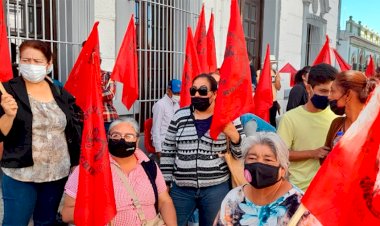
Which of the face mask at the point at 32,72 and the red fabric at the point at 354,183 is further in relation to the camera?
the face mask at the point at 32,72

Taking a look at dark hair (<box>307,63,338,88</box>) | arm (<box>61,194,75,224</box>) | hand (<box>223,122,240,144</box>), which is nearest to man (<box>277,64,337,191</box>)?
dark hair (<box>307,63,338,88</box>)

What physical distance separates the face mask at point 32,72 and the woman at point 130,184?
57 cm

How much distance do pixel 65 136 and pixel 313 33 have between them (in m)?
11.5

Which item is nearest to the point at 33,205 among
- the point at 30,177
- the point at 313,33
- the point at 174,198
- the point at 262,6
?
the point at 30,177

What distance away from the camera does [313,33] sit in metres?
13.0

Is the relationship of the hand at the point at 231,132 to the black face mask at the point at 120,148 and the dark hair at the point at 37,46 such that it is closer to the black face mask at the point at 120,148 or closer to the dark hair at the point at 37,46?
the black face mask at the point at 120,148

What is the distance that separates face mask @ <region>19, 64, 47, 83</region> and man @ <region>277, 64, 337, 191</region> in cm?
161

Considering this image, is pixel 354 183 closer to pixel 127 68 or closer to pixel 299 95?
pixel 127 68

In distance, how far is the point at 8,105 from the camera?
246 centimetres

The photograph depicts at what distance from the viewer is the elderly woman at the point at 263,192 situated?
6.86 ft

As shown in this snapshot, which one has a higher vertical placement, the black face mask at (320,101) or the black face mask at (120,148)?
the black face mask at (320,101)

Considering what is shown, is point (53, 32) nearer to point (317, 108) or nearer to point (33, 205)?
point (33, 205)

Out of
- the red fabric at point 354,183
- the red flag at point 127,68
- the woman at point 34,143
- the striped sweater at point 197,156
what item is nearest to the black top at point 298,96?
the red flag at point 127,68

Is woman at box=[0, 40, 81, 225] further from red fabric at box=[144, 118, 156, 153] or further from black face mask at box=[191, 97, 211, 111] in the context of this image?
red fabric at box=[144, 118, 156, 153]
